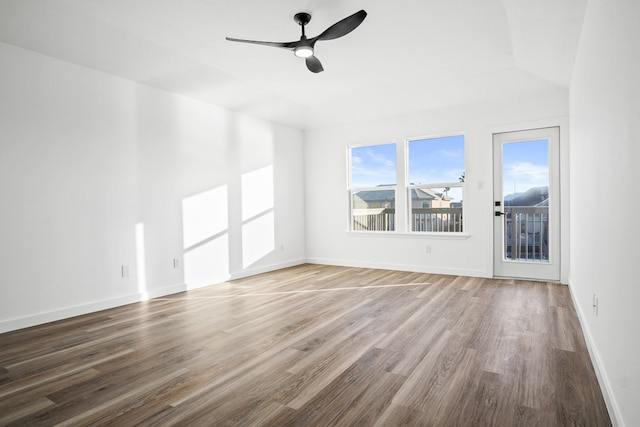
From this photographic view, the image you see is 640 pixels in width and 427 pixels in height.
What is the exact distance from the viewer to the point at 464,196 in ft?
17.5

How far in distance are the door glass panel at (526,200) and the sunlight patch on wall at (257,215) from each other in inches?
140

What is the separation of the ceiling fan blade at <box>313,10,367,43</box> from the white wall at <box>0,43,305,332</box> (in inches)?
99.3

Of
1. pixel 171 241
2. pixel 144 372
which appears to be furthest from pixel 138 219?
pixel 144 372

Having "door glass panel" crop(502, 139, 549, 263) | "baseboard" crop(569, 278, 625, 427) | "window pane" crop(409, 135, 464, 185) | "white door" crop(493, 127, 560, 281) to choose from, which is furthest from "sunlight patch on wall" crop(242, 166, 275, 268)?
"baseboard" crop(569, 278, 625, 427)

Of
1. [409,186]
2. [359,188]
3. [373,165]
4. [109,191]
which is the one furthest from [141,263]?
[409,186]

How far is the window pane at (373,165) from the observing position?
607 cm

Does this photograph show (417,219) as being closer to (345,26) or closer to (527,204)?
(527,204)

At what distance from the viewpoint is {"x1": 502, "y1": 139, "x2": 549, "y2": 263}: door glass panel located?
4785 mm

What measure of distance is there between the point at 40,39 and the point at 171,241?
239 cm

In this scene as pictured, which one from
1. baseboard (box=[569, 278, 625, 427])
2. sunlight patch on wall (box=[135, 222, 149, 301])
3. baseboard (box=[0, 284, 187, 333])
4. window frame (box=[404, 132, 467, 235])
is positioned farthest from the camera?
window frame (box=[404, 132, 467, 235])

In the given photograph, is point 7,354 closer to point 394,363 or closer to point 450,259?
point 394,363

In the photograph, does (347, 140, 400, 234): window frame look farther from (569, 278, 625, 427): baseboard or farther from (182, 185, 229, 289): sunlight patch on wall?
(569, 278, 625, 427): baseboard

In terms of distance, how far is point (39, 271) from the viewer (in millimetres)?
3352

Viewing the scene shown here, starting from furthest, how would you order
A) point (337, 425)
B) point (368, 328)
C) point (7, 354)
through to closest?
point (368, 328) → point (7, 354) → point (337, 425)
